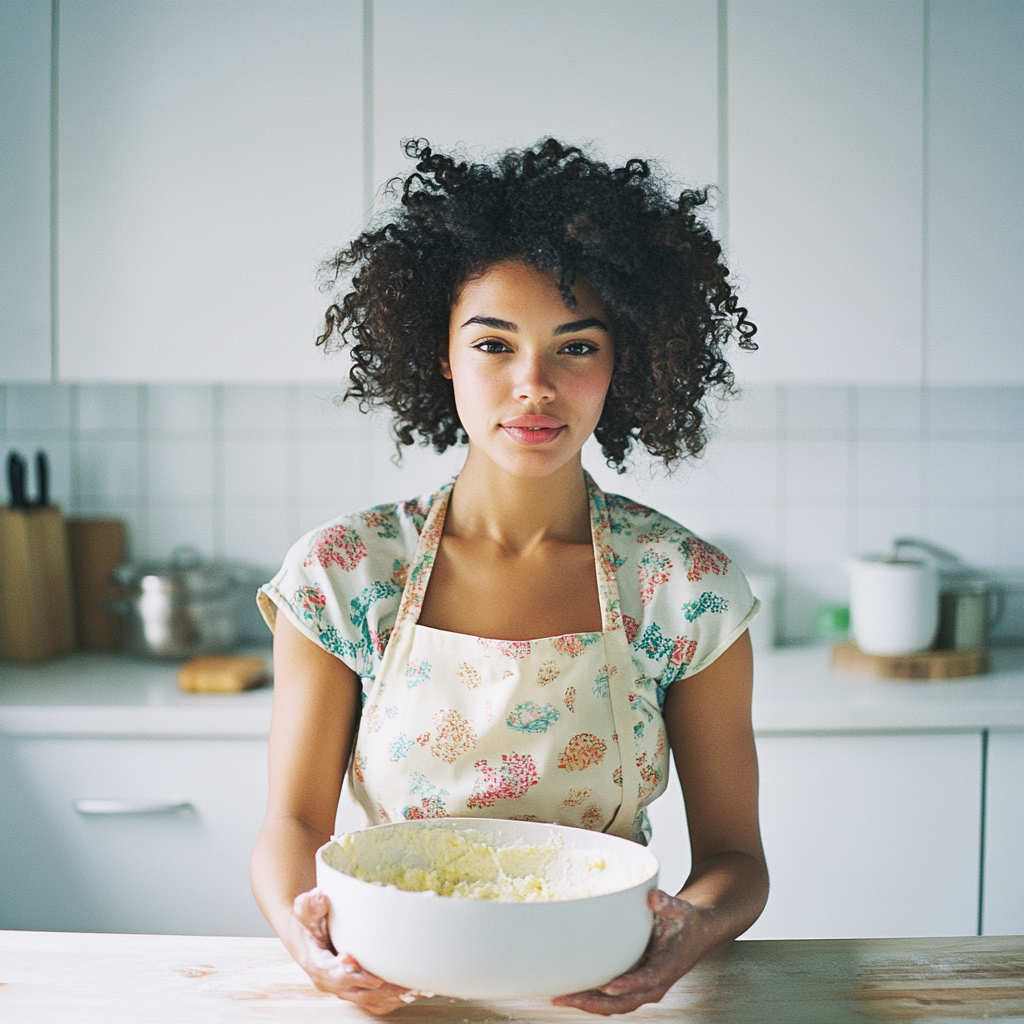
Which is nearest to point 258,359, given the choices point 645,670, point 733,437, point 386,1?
point 386,1

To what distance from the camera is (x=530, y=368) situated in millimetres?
1011

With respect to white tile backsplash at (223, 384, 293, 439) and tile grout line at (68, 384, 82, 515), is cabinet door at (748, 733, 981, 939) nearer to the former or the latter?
white tile backsplash at (223, 384, 293, 439)

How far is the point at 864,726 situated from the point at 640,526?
87 centimetres

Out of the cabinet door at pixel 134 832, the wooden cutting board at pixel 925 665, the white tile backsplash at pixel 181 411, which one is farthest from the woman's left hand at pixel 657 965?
the white tile backsplash at pixel 181 411

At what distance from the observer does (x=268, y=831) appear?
100 centimetres

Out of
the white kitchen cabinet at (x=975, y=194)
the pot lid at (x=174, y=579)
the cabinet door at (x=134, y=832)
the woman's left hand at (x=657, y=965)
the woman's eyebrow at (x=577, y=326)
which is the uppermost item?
the white kitchen cabinet at (x=975, y=194)

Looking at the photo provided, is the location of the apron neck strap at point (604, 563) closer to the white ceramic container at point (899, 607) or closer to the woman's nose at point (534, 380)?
the woman's nose at point (534, 380)

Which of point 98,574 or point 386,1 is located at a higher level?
point 386,1

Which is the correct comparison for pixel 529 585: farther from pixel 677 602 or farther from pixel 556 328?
pixel 556 328

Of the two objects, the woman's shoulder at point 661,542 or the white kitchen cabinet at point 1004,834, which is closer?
the woman's shoulder at point 661,542

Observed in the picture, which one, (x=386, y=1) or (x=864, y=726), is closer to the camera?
(x=864, y=726)

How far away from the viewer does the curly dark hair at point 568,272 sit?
105 cm

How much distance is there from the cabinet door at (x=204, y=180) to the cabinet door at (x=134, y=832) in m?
0.71

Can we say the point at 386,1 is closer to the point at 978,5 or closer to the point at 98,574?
the point at 978,5
